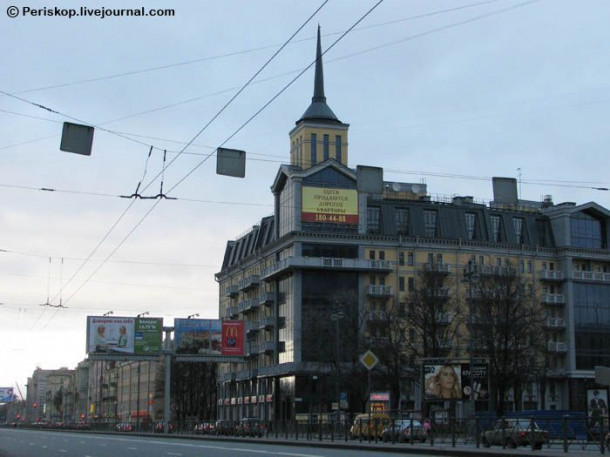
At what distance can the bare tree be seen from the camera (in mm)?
64875

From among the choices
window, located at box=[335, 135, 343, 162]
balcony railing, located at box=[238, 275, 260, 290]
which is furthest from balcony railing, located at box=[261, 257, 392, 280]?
window, located at box=[335, 135, 343, 162]

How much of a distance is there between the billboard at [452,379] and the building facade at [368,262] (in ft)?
126

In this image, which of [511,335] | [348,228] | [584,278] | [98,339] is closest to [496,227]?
[584,278]

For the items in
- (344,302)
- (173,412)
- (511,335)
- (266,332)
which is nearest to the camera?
(511,335)

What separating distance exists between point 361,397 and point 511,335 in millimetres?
22614

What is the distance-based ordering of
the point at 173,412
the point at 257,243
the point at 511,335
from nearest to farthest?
the point at 511,335 < the point at 257,243 < the point at 173,412

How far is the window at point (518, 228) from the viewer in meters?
103

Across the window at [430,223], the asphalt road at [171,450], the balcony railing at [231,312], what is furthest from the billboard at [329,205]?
the asphalt road at [171,450]

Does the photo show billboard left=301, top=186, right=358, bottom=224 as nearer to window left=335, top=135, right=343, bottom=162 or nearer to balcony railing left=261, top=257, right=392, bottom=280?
balcony railing left=261, top=257, right=392, bottom=280

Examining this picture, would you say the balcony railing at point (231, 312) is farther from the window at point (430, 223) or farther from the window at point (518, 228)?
the window at point (518, 228)

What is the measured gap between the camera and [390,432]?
41.4 meters

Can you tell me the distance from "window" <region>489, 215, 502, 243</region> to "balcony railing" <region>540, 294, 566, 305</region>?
24.8ft

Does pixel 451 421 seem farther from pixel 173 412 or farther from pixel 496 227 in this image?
pixel 173 412

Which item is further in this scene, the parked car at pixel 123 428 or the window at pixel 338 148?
the window at pixel 338 148
